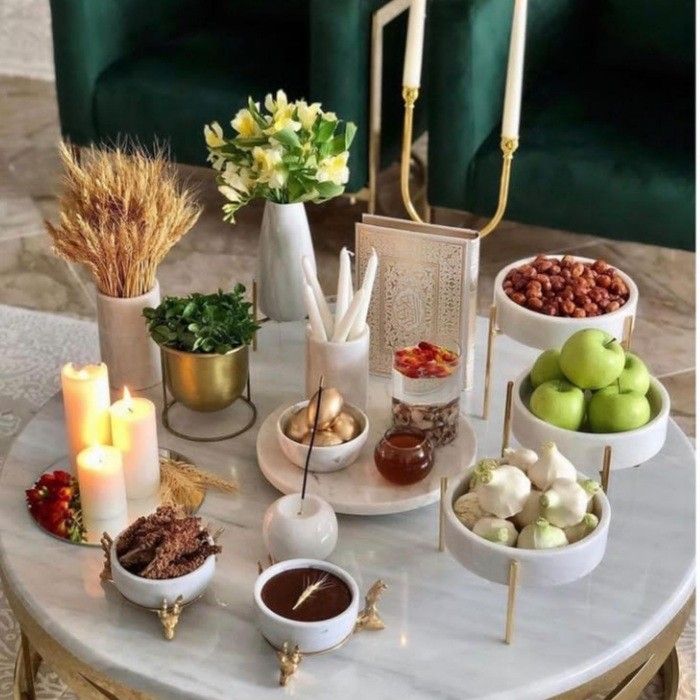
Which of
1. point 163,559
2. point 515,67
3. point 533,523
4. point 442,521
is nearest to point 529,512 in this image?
point 533,523

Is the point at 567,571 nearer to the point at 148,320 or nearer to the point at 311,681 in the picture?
the point at 311,681

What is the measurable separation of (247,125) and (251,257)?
1.28 metres

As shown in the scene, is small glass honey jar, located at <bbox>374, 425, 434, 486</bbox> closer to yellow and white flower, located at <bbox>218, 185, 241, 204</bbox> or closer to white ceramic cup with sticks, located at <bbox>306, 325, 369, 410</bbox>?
white ceramic cup with sticks, located at <bbox>306, 325, 369, 410</bbox>

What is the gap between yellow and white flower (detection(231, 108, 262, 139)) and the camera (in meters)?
1.75

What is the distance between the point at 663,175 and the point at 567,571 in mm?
1453

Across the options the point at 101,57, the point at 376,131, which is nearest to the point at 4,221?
the point at 101,57

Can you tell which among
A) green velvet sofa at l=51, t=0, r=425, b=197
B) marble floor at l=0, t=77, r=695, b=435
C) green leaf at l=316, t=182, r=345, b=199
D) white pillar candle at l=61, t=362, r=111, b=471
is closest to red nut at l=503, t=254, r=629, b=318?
green leaf at l=316, t=182, r=345, b=199

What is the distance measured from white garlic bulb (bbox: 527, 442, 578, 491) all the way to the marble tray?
0.69 feet

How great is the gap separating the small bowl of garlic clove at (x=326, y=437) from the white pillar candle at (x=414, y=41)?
49 centimetres

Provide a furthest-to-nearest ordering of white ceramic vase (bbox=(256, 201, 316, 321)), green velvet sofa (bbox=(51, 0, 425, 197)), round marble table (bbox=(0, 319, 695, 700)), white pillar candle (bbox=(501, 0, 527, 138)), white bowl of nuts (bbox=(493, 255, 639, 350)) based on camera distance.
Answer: green velvet sofa (bbox=(51, 0, 425, 197)) → white ceramic vase (bbox=(256, 201, 316, 321)) → white bowl of nuts (bbox=(493, 255, 639, 350)) → white pillar candle (bbox=(501, 0, 527, 138)) → round marble table (bbox=(0, 319, 695, 700))

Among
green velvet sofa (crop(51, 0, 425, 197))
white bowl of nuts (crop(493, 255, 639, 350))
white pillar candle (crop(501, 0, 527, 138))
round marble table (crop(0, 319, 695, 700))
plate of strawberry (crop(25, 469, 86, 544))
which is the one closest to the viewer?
round marble table (crop(0, 319, 695, 700))

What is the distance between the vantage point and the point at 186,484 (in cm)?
156

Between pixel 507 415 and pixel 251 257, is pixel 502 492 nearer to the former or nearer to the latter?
pixel 507 415

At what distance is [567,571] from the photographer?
132 cm
